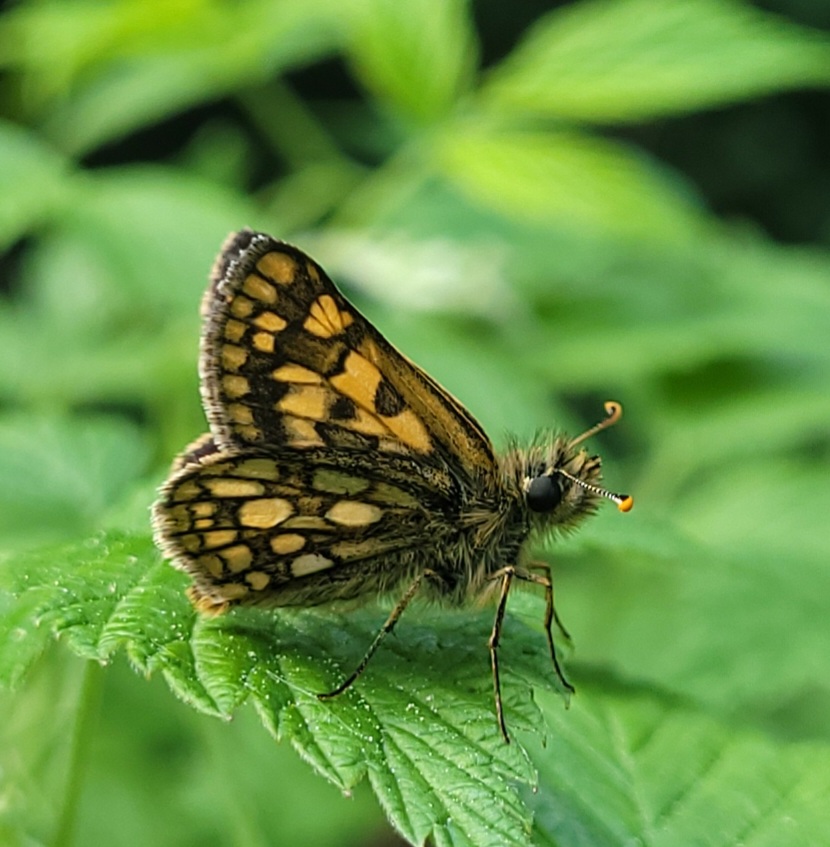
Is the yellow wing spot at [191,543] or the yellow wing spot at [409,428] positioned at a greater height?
the yellow wing spot at [409,428]

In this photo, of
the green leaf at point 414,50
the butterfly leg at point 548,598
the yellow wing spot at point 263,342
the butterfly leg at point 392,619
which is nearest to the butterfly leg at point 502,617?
the butterfly leg at point 548,598

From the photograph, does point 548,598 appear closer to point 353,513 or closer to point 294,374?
point 353,513

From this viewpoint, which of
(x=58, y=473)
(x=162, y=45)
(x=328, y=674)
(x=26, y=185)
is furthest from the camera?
(x=162, y=45)

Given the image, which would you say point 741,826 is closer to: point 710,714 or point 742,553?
point 710,714

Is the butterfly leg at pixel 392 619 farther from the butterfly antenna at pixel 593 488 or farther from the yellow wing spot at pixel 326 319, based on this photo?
the yellow wing spot at pixel 326 319

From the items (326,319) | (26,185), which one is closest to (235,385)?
(326,319)

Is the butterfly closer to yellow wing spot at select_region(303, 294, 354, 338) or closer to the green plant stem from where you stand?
yellow wing spot at select_region(303, 294, 354, 338)
